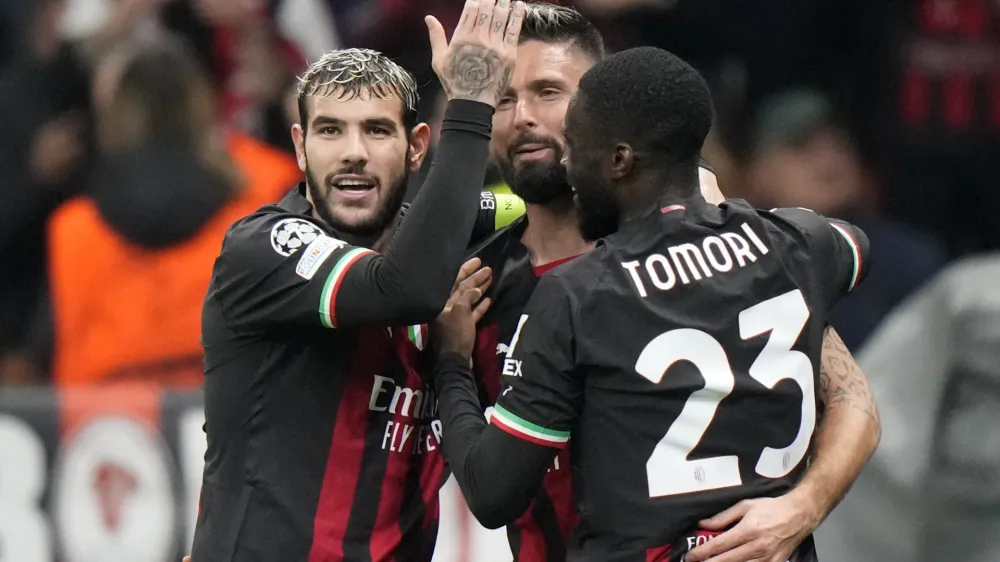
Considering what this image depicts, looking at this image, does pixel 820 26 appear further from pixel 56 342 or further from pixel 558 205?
pixel 56 342

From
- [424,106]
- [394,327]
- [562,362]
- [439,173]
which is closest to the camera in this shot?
[562,362]

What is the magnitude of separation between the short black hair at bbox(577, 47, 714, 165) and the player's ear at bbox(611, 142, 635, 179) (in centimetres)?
1

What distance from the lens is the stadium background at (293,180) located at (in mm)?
5031

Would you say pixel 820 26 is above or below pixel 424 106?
below

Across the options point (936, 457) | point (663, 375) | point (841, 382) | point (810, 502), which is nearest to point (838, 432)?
point (841, 382)

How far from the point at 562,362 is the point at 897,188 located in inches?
134

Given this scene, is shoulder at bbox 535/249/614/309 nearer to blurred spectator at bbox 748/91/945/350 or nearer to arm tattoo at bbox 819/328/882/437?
arm tattoo at bbox 819/328/882/437

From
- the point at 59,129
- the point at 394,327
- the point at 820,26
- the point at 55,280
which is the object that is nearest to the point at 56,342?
the point at 55,280

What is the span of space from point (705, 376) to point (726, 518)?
0.27m

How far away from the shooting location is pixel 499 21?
2.72 m

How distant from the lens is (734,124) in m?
5.31

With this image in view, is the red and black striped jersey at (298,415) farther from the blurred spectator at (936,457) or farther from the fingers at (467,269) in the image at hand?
the blurred spectator at (936,457)

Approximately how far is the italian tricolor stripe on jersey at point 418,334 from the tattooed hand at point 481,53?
530 millimetres

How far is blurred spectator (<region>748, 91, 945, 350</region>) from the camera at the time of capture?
5.25 metres
